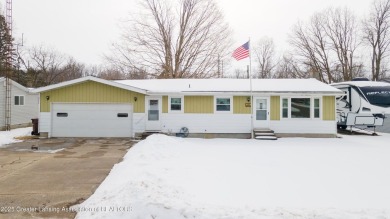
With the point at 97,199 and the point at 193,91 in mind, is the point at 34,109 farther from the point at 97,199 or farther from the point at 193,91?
the point at 97,199

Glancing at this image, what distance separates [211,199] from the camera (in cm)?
543

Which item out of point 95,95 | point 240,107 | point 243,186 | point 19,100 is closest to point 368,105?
point 240,107

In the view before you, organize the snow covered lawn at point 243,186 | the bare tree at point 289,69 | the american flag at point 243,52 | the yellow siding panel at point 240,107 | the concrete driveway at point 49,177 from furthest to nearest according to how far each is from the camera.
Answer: the bare tree at point 289,69 < the yellow siding panel at point 240,107 < the american flag at point 243,52 < the concrete driveway at point 49,177 < the snow covered lawn at point 243,186

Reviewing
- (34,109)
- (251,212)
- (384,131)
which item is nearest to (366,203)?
(251,212)

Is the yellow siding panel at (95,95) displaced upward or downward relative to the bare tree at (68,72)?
downward

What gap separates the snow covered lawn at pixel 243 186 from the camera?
15.6ft

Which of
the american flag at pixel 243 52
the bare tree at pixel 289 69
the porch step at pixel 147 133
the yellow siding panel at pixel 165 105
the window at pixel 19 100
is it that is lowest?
the porch step at pixel 147 133

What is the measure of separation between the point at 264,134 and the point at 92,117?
9.36m

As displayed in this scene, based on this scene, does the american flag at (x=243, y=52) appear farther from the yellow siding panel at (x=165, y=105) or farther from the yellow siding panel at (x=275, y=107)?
the yellow siding panel at (x=165, y=105)

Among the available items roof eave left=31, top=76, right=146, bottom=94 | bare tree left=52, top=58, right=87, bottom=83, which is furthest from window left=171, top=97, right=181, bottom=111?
bare tree left=52, top=58, right=87, bottom=83

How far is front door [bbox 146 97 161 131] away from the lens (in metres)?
15.6

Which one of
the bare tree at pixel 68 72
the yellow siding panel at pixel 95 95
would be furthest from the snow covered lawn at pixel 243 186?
the bare tree at pixel 68 72

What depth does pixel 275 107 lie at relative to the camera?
1563 centimetres

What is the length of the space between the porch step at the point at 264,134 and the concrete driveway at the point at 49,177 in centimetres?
683
